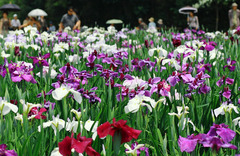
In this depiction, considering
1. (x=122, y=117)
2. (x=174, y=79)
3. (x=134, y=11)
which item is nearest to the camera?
(x=122, y=117)

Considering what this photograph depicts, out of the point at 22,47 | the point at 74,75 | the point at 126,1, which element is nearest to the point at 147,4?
the point at 126,1

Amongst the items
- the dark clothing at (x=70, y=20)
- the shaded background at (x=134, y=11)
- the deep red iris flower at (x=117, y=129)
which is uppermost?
the shaded background at (x=134, y=11)

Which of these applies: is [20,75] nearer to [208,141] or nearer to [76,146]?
[76,146]

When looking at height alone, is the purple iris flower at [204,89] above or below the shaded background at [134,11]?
below

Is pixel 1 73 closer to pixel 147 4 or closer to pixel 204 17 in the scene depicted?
pixel 204 17

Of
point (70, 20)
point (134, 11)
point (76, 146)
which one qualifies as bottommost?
point (76, 146)

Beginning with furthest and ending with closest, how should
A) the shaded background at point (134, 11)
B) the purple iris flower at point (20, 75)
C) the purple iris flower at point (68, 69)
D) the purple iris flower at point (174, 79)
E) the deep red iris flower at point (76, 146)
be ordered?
the shaded background at point (134, 11), the purple iris flower at point (68, 69), the purple iris flower at point (20, 75), the purple iris flower at point (174, 79), the deep red iris flower at point (76, 146)

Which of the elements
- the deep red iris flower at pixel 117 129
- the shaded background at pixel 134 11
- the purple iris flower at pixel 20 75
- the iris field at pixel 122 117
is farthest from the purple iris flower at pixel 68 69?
the shaded background at pixel 134 11

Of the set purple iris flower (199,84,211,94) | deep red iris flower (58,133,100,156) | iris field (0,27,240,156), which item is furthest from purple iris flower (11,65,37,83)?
deep red iris flower (58,133,100,156)

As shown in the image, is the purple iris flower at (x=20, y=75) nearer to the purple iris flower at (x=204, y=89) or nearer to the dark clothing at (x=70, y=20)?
the purple iris flower at (x=204, y=89)

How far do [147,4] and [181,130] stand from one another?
30919mm

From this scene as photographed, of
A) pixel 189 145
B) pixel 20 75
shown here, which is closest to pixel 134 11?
pixel 20 75

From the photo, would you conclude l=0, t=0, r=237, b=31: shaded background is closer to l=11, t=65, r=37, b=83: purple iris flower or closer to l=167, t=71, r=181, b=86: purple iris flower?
l=167, t=71, r=181, b=86: purple iris flower

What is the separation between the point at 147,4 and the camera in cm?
3167
